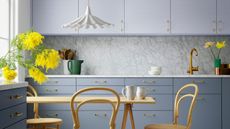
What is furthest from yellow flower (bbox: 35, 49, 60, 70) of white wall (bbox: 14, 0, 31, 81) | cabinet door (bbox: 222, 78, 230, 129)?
cabinet door (bbox: 222, 78, 230, 129)

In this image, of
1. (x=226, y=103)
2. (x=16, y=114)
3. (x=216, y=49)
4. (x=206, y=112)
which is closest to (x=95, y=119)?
(x=206, y=112)

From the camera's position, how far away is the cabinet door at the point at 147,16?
5.41 metres

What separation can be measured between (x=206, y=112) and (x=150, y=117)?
73cm

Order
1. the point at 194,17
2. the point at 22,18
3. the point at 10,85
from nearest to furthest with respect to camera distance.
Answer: the point at 10,85, the point at 22,18, the point at 194,17

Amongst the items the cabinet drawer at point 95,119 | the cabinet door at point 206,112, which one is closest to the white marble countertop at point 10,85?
the cabinet drawer at point 95,119

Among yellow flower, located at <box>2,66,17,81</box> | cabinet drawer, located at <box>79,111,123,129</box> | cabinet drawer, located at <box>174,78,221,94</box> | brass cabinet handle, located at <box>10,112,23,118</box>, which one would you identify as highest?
yellow flower, located at <box>2,66,17,81</box>

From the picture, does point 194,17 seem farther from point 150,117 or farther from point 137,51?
point 150,117

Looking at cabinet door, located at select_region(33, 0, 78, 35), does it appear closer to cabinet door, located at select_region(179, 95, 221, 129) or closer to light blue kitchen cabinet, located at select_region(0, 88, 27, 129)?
cabinet door, located at select_region(179, 95, 221, 129)

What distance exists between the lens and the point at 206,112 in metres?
5.22

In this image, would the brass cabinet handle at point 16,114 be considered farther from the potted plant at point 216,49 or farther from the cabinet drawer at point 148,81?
the potted plant at point 216,49

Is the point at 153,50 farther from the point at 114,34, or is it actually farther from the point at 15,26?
the point at 15,26

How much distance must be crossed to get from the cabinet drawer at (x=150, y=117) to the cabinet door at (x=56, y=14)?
1.42 meters

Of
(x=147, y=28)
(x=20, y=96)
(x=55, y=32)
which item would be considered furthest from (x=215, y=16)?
(x=20, y=96)

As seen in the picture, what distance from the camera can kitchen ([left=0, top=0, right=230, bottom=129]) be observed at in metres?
5.16
